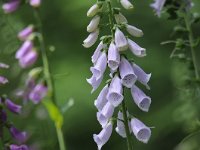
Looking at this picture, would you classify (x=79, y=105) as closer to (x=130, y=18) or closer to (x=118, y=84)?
(x=130, y=18)

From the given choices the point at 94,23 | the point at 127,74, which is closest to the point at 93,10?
the point at 94,23

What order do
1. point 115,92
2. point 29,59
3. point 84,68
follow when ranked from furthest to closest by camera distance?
1. point 84,68
2. point 29,59
3. point 115,92

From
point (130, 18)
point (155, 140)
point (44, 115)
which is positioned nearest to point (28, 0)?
point (44, 115)

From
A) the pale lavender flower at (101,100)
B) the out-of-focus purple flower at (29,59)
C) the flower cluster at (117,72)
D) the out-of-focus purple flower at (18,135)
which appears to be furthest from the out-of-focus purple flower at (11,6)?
the pale lavender flower at (101,100)

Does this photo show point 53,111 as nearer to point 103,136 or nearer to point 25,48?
point 103,136

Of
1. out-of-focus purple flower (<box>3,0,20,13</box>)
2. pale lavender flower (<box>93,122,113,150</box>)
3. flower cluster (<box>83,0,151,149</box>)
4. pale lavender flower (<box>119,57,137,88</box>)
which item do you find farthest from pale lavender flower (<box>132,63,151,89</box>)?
out-of-focus purple flower (<box>3,0,20,13</box>)

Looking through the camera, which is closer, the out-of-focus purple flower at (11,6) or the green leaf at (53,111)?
the green leaf at (53,111)

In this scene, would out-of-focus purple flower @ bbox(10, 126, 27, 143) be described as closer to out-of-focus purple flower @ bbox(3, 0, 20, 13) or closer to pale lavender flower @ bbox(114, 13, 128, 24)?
out-of-focus purple flower @ bbox(3, 0, 20, 13)

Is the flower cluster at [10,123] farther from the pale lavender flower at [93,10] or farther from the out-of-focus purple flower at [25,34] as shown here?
the pale lavender flower at [93,10]
